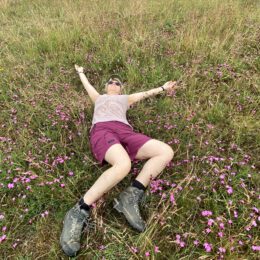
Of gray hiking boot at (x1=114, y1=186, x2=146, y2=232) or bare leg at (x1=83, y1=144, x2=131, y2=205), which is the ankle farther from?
bare leg at (x1=83, y1=144, x2=131, y2=205)

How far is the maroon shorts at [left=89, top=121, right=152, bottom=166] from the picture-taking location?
12.5ft

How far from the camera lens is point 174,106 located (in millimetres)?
4859

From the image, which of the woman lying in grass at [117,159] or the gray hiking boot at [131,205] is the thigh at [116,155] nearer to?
the woman lying in grass at [117,159]

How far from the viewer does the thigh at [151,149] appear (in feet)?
12.4

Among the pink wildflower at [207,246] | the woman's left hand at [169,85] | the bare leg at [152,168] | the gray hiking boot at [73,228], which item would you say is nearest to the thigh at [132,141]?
the bare leg at [152,168]

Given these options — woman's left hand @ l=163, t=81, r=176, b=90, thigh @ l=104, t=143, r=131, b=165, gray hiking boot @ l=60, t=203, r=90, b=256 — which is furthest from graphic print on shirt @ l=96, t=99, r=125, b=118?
gray hiking boot @ l=60, t=203, r=90, b=256

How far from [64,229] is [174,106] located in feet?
8.75

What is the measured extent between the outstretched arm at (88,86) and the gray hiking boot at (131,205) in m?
1.95

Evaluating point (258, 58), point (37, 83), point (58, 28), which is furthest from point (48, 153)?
point (258, 58)

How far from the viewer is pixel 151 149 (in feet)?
12.5

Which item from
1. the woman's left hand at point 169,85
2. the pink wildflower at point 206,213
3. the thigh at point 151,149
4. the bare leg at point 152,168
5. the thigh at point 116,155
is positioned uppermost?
the woman's left hand at point 169,85

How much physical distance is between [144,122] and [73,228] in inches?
81.3

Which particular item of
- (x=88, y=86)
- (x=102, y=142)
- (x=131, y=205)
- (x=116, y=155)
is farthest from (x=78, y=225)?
(x=88, y=86)

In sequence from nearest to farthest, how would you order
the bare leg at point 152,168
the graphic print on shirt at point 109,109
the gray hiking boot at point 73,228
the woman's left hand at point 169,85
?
the gray hiking boot at point 73,228 < the bare leg at point 152,168 < the graphic print on shirt at point 109,109 < the woman's left hand at point 169,85
